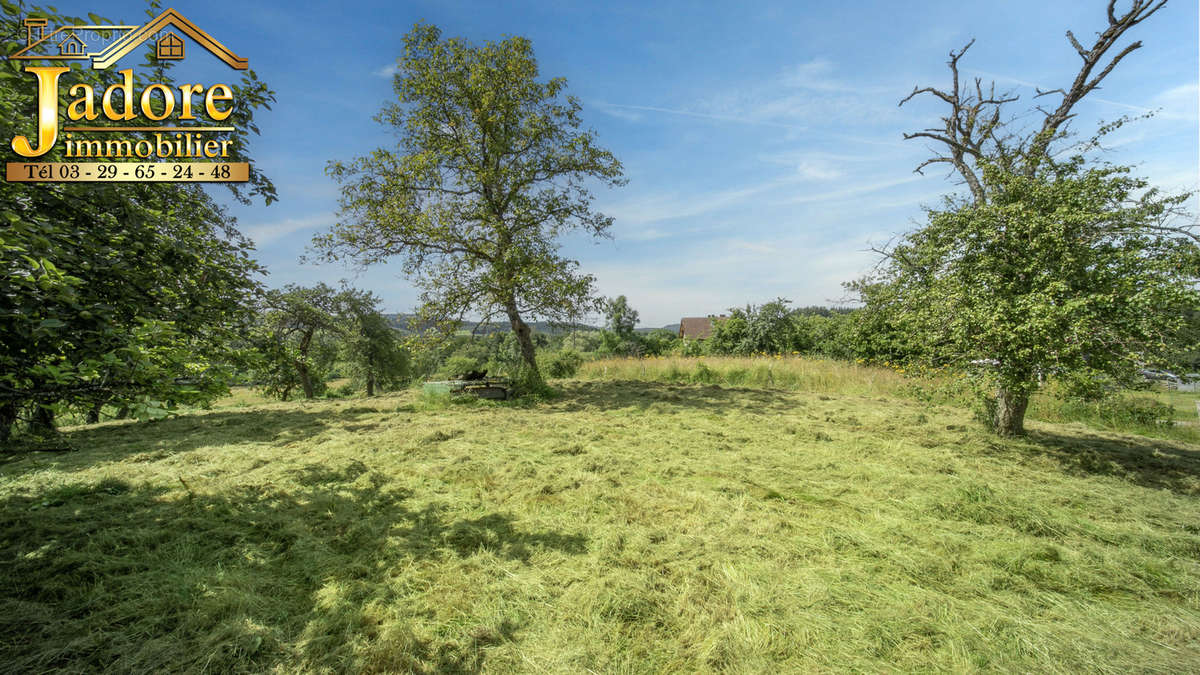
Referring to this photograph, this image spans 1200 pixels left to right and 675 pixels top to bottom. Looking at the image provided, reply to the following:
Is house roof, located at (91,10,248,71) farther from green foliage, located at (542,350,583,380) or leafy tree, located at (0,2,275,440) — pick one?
green foliage, located at (542,350,583,380)

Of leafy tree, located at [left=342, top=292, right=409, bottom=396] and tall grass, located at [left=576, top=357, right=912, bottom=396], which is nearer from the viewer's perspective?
tall grass, located at [left=576, top=357, right=912, bottom=396]

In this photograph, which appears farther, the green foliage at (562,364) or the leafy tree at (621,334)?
the leafy tree at (621,334)

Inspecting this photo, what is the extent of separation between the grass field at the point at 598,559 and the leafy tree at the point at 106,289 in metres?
1.18

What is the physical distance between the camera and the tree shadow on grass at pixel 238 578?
205 cm

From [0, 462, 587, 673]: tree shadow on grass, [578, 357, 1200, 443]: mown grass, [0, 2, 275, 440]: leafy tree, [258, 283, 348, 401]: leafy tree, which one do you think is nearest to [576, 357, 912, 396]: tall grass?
[578, 357, 1200, 443]: mown grass

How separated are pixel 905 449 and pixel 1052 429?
407cm

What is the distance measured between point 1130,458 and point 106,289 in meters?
11.4

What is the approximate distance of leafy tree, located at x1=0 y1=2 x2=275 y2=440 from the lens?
2113 mm

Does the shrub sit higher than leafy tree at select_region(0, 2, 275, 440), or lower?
lower

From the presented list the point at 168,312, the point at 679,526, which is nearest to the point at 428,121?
the point at 168,312

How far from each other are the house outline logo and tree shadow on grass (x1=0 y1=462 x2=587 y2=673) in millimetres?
3678

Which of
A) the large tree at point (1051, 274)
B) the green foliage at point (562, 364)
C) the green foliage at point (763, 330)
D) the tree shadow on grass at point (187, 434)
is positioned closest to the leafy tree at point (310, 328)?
the tree shadow on grass at point (187, 434)

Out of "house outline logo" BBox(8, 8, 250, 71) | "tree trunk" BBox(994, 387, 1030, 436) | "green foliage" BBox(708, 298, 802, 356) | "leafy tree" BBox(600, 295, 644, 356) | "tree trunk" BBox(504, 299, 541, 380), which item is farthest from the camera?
"leafy tree" BBox(600, 295, 644, 356)

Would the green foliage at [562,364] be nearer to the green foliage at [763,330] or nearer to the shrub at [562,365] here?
the shrub at [562,365]
